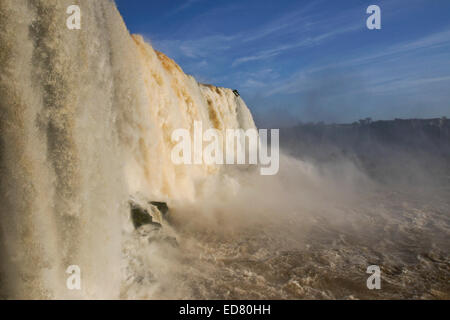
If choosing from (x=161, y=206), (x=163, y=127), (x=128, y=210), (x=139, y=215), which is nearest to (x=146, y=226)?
(x=139, y=215)

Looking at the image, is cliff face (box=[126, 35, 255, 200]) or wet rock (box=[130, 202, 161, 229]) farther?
cliff face (box=[126, 35, 255, 200])

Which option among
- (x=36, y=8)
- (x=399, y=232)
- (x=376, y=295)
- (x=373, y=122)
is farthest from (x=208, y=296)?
(x=373, y=122)

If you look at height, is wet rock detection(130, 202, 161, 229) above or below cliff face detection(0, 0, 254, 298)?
below

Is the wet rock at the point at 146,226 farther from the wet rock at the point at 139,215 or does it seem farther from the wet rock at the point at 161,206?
the wet rock at the point at 161,206

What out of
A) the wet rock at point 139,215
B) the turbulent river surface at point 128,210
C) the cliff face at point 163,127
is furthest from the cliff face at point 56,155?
the cliff face at point 163,127

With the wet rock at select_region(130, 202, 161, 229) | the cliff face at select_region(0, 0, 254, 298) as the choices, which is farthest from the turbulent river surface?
the wet rock at select_region(130, 202, 161, 229)

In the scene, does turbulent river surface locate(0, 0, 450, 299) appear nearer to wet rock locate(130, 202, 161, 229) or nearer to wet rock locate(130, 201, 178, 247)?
wet rock locate(130, 201, 178, 247)

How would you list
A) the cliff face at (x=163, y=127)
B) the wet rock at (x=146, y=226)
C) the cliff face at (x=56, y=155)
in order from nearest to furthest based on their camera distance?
the cliff face at (x=56, y=155)
the wet rock at (x=146, y=226)
the cliff face at (x=163, y=127)

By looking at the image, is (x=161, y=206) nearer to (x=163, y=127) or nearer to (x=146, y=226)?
(x=146, y=226)
